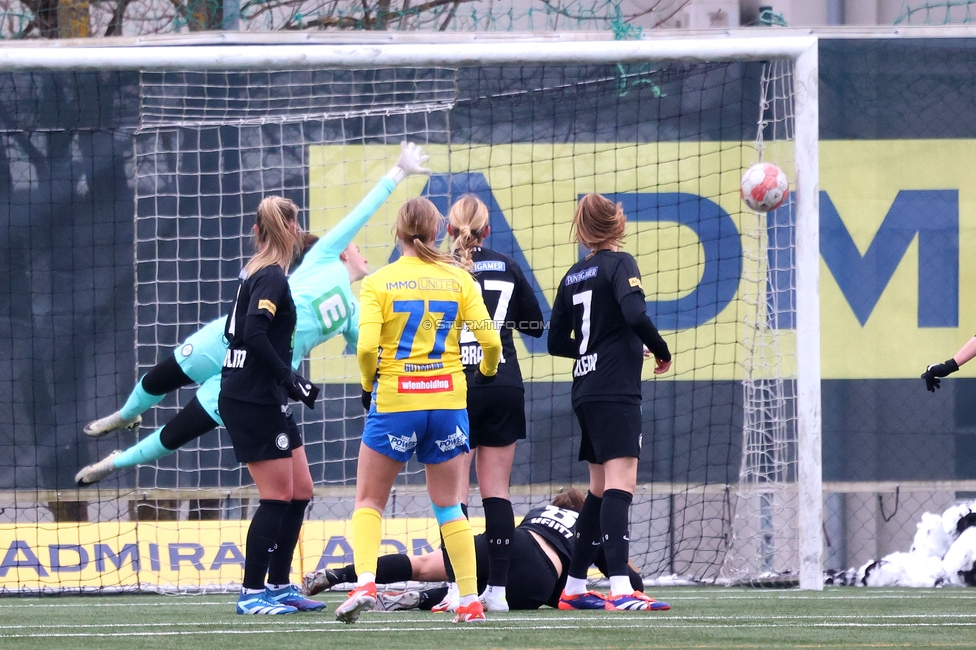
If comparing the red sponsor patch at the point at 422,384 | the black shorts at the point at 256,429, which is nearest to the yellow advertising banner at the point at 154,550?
the black shorts at the point at 256,429

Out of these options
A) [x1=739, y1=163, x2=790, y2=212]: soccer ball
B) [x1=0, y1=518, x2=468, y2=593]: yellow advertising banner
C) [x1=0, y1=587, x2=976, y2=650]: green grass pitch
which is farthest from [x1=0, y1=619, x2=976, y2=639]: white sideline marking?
[x1=0, y1=518, x2=468, y2=593]: yellow advertising banner

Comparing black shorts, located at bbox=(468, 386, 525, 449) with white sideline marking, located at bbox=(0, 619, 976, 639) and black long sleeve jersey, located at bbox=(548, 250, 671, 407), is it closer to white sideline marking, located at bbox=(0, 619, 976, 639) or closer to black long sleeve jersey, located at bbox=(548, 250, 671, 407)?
black long sleeve jersey, located at bbox=(548, 250, 671, 407)

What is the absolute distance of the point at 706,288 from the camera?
8016 mm

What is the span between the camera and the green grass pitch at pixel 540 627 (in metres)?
4.04

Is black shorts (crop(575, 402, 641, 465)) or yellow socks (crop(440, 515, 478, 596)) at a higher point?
black shorts (crop(575, 402, 641, 465))

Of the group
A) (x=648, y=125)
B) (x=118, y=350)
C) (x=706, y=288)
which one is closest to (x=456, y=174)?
(x=648, y=125)

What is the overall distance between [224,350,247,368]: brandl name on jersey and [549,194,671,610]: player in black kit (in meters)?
1.49

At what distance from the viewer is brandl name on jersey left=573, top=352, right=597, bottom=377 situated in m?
5.43

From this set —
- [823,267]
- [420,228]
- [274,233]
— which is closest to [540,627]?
[420,228]

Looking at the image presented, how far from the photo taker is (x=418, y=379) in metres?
4.62

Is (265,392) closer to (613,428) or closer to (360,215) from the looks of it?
(360,215)

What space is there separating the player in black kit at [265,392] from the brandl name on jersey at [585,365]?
1.24m

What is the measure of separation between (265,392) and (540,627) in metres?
1.53

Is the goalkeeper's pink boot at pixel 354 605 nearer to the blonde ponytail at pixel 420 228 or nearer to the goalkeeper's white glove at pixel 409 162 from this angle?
the blonde ponytail at pixel 420 228
